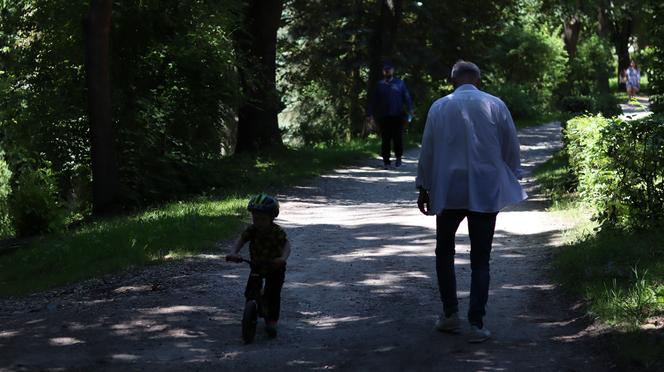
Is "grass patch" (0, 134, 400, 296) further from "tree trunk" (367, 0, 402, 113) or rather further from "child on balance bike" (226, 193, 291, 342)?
"tree trunk" (367, 0, 402, 113)

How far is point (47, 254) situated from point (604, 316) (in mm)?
7599

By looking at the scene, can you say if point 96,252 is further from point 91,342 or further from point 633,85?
point 633,85

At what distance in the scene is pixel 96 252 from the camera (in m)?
11.8

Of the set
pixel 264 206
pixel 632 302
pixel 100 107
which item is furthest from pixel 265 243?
pixel 100 107

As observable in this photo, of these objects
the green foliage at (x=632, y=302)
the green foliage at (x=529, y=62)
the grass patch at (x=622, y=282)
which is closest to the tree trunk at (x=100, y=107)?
the grass patch at (x=622, y=282)

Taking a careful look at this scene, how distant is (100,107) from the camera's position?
16.0 meters

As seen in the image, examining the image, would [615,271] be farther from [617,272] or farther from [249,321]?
[249,321]

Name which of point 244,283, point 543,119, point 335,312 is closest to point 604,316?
point 335,312

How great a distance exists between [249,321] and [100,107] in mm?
9246

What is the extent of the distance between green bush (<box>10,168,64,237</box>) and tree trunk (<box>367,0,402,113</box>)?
13.4 metres

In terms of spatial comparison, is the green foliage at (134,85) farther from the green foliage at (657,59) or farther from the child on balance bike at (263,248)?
the child on balance bike at (263,248)

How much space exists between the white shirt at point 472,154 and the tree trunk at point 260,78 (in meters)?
14.1

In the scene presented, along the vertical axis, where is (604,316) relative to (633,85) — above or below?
below

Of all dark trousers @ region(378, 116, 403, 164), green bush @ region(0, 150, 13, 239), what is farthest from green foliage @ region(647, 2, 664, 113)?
green bush @ region(0, 150, 13, 239)
